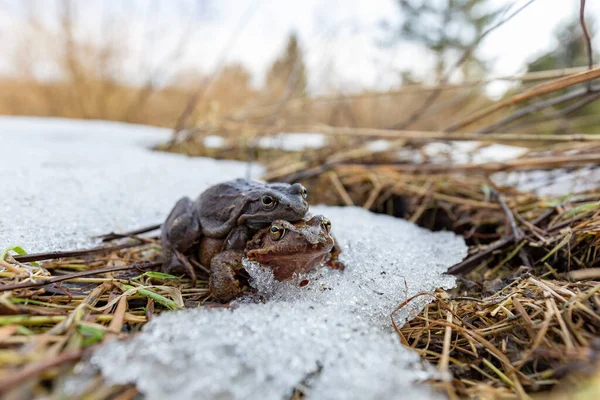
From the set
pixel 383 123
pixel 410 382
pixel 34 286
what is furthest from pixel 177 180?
pixel 383 123

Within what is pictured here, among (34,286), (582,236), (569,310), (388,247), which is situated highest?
(582,236)

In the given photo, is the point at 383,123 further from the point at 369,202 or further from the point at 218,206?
the point at 218,206

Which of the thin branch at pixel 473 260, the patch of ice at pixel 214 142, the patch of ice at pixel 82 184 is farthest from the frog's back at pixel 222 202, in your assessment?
the patch of ice at pixel 214 142

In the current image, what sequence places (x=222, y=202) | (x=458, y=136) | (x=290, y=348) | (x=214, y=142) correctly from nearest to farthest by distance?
(x=290, y=348) → (x=222, y=202) → (x=458, y=136) → (x=214, y=142)

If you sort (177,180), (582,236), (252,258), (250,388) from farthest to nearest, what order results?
(177,180) < (582,236) < (252,258) < (250,388)

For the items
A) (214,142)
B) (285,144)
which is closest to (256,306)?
(285,144)

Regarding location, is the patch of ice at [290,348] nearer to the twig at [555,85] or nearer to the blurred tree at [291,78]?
the twig at [555,85]

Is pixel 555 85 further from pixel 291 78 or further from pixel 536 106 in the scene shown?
pixel 291 78
